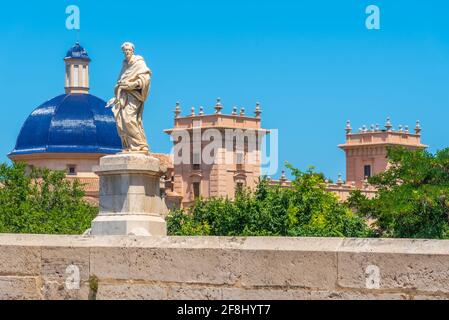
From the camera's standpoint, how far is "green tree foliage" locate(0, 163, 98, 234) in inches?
2699

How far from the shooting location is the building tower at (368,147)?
14700cm

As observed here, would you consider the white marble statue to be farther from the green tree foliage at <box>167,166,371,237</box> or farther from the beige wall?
the green tree foliage at <box>167,166,371,237</box>

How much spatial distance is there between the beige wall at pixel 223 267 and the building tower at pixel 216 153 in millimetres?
112698

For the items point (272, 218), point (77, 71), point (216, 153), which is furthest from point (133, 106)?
point (216, 153)

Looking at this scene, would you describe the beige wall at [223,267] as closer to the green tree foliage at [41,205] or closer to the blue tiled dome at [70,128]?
the green tree foliage at [41,205]

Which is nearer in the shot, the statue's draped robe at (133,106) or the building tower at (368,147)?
the statue's draped robe at (133,106)

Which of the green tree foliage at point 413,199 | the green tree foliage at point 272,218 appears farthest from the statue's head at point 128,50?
the green tree foliage at point 413,199

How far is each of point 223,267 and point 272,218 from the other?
4432cm

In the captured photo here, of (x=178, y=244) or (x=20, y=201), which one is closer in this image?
(x=178, y=244)
